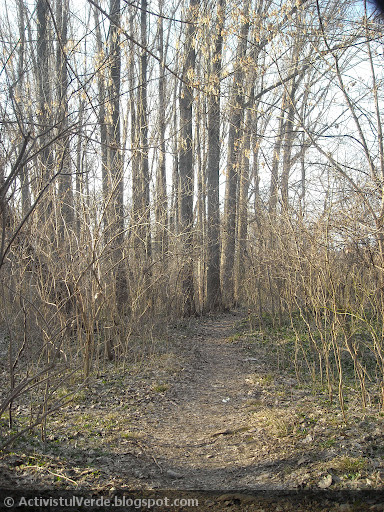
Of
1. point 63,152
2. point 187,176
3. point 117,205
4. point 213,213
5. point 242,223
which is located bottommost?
point 63,152

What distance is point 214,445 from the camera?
3971 millimetres

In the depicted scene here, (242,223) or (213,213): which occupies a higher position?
(213,213)

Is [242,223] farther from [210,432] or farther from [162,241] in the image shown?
[210,432]

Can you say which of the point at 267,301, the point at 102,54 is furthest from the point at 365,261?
the point at 267,301

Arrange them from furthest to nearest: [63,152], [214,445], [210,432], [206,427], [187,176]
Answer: [187,176] → [206,427] → [210,432] → [214,445] → [63,152]

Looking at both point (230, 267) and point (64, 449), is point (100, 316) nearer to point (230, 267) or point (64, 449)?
point (64, 449)

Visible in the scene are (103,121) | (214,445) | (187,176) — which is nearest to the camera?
(103,121)

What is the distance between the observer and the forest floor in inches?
120

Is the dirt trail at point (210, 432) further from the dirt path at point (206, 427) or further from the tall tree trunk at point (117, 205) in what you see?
the tall tree trunk at point (117, 205)

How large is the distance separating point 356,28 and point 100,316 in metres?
5.02

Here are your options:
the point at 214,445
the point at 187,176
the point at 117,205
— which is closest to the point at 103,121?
the point at 214,445

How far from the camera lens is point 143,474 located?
133 inches

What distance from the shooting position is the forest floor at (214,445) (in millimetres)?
3039

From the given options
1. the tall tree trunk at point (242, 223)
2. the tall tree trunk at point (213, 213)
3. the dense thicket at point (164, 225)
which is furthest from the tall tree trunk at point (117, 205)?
the tall tree trunk at point (242, 223)
